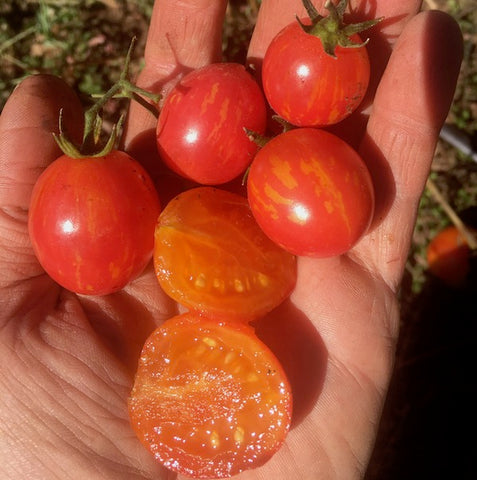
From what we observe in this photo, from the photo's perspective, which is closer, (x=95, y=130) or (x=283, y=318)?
(x=95, y=130)

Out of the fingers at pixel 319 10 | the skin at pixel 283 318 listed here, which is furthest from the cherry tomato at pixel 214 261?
the fingers at pixel 319 10

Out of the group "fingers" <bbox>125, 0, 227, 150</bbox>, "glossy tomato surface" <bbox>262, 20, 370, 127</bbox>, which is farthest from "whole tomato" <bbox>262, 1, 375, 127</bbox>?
"fingers" <bbox>125, 0, 227, 150</bbox>

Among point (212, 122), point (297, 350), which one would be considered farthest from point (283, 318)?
point (212, 122)

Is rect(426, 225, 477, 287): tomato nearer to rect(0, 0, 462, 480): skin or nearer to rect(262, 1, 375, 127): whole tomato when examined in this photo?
rect(0, 0, 462, 480): skin

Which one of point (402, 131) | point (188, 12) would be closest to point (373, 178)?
point (402, 131)

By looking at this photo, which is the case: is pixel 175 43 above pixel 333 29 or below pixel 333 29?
below

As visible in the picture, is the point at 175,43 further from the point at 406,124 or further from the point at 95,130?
the point at 406,124

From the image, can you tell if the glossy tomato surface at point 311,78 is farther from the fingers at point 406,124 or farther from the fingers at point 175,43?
the fingers at point 175,43
